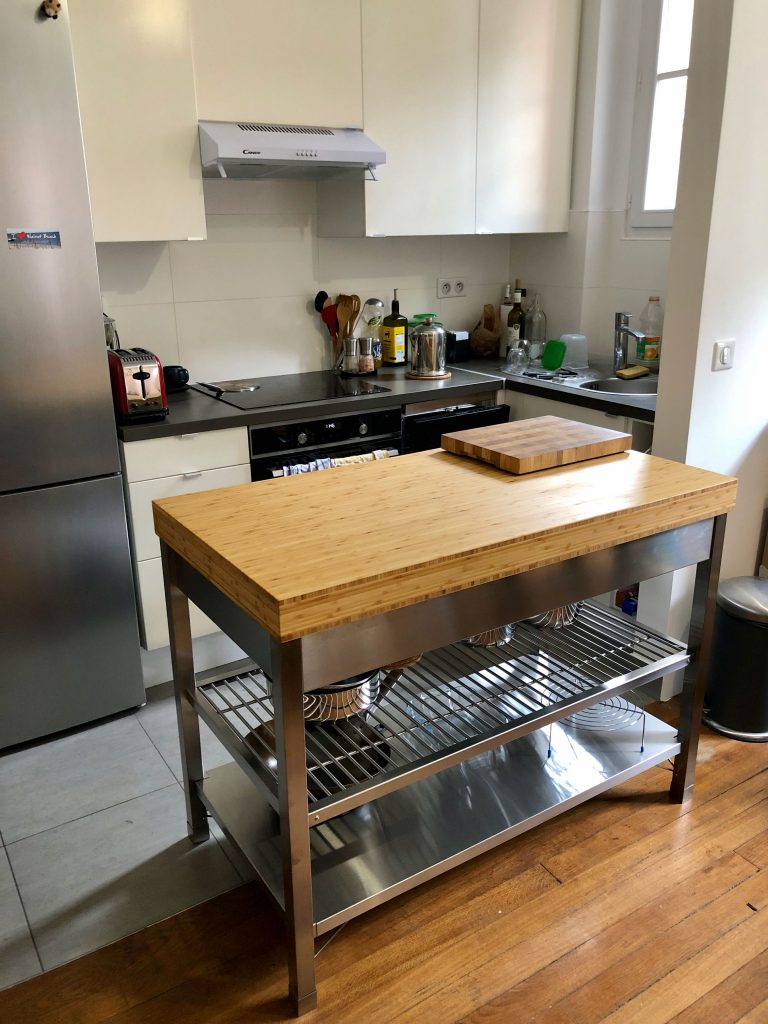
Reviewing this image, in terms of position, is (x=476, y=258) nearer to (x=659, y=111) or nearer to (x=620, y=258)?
(x=620, y=258)

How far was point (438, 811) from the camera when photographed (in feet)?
6.34

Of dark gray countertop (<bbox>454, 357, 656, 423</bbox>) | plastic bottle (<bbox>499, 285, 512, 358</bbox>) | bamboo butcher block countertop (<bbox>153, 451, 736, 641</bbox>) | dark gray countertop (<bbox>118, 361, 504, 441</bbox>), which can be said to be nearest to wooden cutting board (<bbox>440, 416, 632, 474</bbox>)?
bamboo butcher block countertop (<bbox>153, 451, 736, 641</bbox>)

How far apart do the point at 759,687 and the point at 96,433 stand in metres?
2.04

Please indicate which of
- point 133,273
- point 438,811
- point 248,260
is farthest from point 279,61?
point 438,811

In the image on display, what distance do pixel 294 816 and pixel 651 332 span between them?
254cm

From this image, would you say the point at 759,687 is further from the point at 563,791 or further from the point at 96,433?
the point at 96,433

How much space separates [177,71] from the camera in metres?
2.49

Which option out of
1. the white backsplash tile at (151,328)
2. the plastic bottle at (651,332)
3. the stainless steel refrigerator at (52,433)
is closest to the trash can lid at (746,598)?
the plastic bottle at (651,332)

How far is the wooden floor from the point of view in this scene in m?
1.63

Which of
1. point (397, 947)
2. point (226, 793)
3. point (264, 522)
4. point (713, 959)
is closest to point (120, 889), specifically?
point (226, 793)

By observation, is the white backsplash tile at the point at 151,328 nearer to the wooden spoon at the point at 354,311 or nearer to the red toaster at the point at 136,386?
the red toaster at the point at 136,386

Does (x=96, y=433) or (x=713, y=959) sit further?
(x=96, y=433)

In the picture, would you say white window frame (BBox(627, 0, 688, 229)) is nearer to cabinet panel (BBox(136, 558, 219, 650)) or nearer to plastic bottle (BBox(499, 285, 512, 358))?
plastic bottle (BBox(499, 285, 512, 358))

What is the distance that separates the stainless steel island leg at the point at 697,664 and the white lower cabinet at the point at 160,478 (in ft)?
4.46
